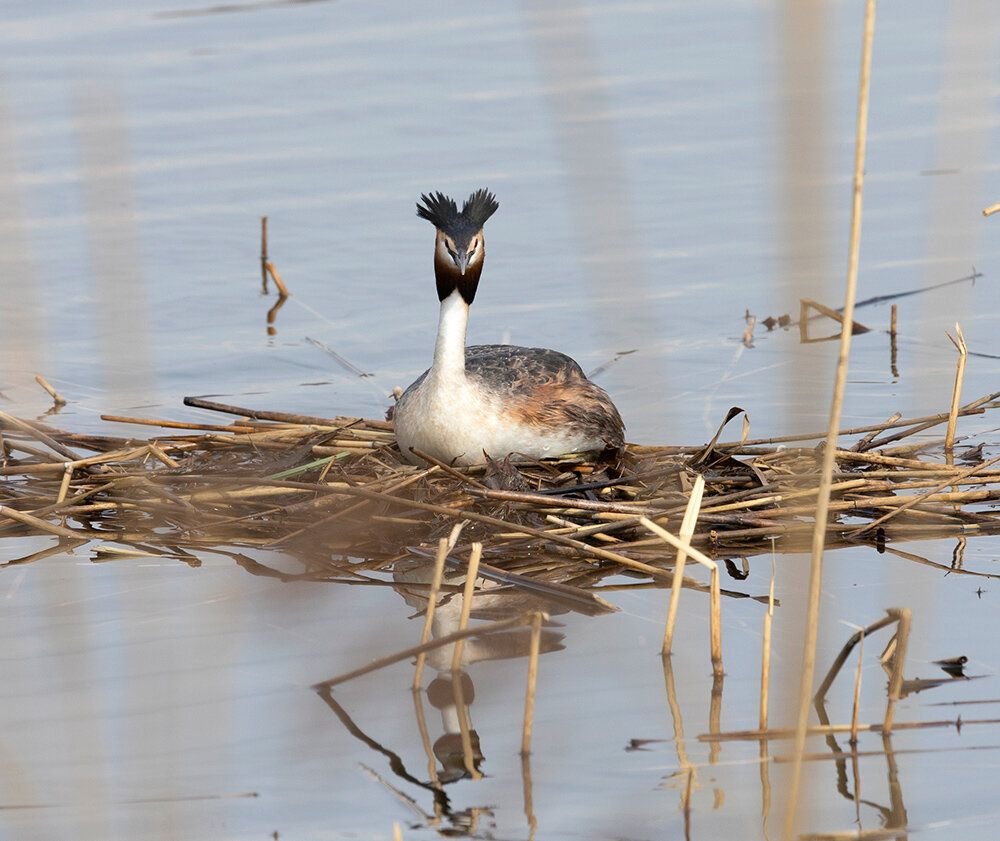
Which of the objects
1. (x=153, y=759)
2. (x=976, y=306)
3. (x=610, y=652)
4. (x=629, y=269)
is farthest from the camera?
(x=976, y=306)

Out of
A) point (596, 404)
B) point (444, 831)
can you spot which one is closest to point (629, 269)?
point (444, 831)

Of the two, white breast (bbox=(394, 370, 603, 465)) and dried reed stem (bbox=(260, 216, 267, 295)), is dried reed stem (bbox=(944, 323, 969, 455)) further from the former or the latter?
dried reed stem (bbox=(260, 216, 267, 295))

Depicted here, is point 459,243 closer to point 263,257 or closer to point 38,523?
point 38,523

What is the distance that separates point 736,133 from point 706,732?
27.3 feet

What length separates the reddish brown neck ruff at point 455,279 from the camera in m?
6.40

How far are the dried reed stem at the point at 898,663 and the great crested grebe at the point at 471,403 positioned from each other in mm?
2408

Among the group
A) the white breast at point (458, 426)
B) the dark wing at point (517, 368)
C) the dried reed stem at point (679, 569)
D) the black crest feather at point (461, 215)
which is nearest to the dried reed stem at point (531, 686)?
the dried reed stem at point (679, 569)

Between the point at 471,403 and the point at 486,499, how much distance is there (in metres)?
0.62

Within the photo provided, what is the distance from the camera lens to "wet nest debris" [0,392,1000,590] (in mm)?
5660

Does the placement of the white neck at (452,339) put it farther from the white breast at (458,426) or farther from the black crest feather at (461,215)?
the black crest feather at (461,215)

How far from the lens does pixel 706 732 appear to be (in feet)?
13.9

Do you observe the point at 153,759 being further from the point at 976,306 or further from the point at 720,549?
the point at 976,306

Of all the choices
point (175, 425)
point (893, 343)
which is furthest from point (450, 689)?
point (893, 343)

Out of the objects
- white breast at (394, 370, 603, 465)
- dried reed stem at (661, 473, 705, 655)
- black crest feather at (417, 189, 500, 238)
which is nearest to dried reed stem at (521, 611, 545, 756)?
dried reed stem at (661, 473, 705, 655)
